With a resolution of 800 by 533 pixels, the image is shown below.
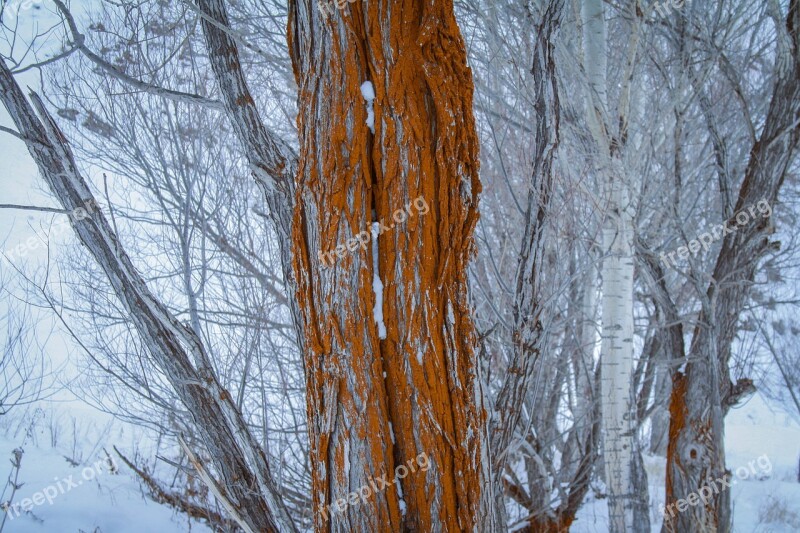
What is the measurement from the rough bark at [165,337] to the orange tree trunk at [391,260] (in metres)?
0.74

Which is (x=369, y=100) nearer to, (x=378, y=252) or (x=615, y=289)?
(x=378, y=252)

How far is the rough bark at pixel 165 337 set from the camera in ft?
6.00

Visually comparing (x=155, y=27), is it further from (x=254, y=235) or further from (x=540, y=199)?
(x=540, y=199)

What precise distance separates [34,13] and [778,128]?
5403mm

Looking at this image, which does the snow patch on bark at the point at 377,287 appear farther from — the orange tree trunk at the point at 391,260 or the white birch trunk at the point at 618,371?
the white birch trunk at the point at 618,371

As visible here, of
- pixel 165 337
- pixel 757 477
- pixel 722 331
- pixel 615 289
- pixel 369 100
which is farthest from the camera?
pixel 757 477

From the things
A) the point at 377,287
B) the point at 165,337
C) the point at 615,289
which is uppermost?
the point at 615,289

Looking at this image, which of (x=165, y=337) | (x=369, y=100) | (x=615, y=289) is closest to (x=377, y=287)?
(x=369, y=100)

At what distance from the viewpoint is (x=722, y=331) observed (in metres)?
4.67

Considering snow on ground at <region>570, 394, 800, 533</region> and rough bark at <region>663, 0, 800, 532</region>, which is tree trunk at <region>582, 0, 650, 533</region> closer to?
rough bark at <region>663, 0, 800, 532</region>

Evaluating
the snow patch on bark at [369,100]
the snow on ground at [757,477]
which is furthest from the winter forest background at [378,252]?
the snow on ground at [757,477]

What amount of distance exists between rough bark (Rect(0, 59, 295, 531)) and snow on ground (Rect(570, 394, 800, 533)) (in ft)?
13.6

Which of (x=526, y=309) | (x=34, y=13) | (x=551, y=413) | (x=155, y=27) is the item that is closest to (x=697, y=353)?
(x=551, y=413)

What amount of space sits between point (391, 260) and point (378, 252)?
4cm
